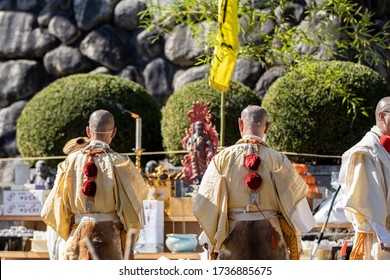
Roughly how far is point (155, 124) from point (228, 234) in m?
10.8

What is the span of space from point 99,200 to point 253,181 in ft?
3.91

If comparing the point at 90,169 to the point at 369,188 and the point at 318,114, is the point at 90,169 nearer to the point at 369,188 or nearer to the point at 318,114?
the point at 369,188

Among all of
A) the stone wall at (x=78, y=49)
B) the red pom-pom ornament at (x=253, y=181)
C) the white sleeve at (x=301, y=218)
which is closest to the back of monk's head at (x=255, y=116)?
the red pom-pom ornament at (x=253, y=181)

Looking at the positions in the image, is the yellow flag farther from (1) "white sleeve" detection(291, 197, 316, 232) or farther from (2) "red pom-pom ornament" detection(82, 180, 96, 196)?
(1) "white sleeve" detection(291, 197, 316, 232)

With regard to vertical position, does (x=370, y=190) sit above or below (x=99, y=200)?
above

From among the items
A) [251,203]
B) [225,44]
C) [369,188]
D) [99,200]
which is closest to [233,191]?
[251,203]

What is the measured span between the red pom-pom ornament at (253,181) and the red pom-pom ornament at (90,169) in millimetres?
1156

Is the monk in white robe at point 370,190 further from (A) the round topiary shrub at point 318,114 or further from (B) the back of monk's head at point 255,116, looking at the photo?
(A) the round topiary shrub at point 318,114

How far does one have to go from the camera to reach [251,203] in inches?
290

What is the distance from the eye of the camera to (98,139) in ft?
26.0

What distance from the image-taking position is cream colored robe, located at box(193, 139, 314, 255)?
7387 mm

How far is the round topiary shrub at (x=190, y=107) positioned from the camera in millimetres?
16609
